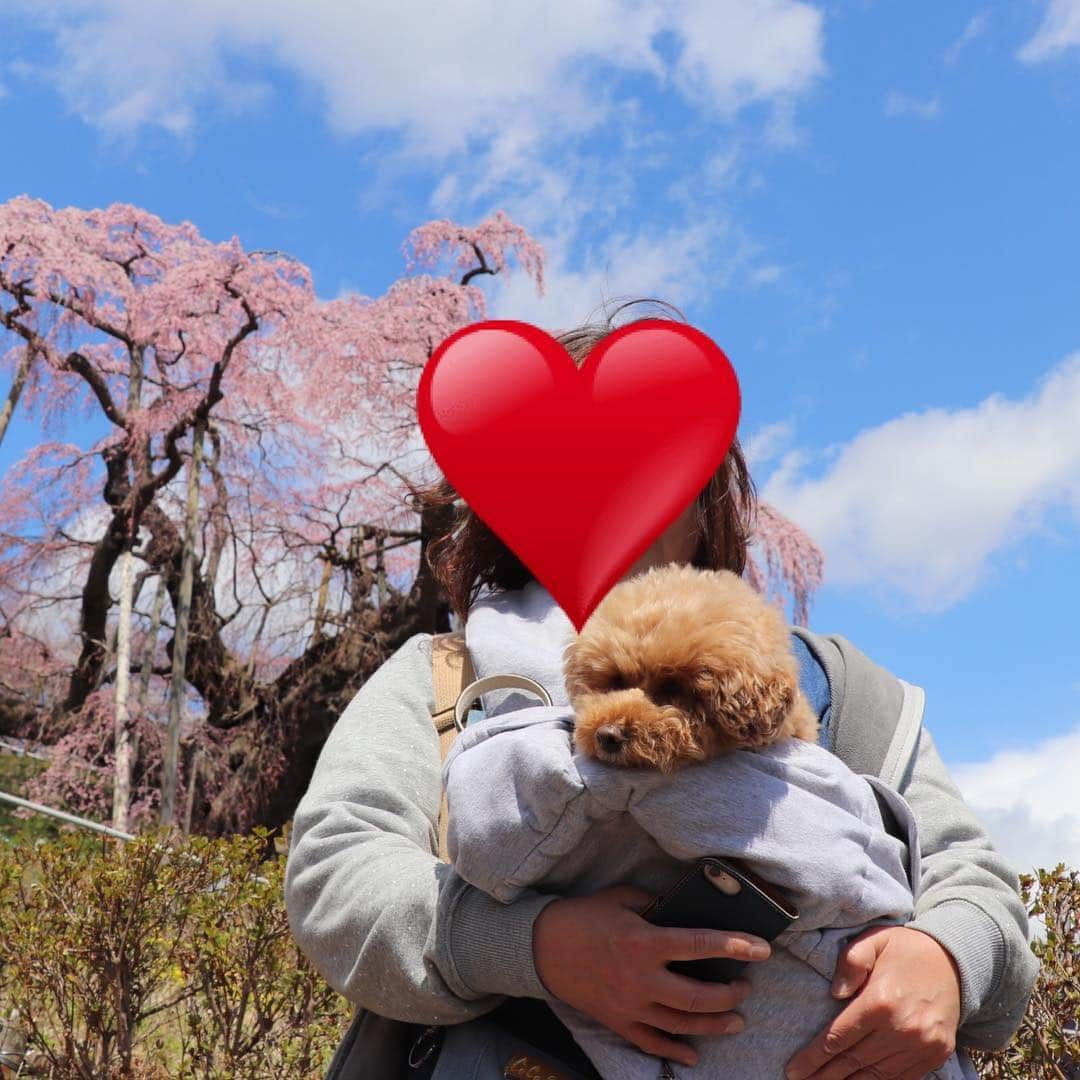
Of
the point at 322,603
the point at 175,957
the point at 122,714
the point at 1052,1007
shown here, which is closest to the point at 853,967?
the point at 1052,1007

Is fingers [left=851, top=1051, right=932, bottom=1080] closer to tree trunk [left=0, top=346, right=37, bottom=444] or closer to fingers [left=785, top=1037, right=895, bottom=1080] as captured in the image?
fingers [left=785, top=1037, right=895, bottom=1080]

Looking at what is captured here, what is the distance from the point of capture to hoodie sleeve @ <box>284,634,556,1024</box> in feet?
5.22

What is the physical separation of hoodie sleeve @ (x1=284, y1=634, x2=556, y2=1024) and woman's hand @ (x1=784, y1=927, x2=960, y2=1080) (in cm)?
42

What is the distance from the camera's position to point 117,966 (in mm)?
Answer: 4305

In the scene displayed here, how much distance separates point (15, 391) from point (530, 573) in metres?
11.5

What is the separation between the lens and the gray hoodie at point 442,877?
1.61m

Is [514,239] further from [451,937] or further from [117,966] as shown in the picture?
[451,937]

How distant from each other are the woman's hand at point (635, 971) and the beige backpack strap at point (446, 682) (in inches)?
15.3

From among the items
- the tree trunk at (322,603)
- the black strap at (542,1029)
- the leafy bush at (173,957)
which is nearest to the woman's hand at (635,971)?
the black strap at (542,1029)

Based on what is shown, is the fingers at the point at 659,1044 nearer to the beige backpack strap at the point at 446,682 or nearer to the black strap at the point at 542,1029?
the black strap at the point at 542,1029

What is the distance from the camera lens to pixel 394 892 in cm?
169

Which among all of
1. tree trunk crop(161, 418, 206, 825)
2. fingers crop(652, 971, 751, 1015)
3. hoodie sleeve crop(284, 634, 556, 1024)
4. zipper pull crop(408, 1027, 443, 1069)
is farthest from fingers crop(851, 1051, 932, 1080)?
tree trunk crop(161, 418, 206, 825)

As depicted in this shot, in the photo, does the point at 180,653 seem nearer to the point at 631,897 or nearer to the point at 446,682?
the point at 446,682

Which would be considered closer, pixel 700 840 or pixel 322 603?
pixel 700 840
